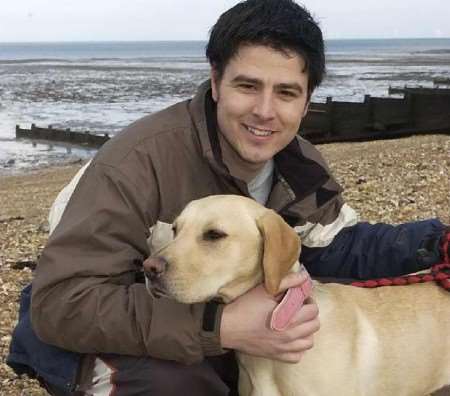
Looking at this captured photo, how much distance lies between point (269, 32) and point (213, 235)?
1098mm

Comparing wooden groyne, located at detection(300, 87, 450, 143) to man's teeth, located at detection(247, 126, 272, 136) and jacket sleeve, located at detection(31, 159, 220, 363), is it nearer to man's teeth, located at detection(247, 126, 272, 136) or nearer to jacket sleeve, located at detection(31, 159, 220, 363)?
man's teeth, located at detection(247, 126, 272, 136)

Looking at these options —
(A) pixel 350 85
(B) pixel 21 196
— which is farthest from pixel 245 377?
(A) pixel 350 85

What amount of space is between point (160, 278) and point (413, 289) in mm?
1558

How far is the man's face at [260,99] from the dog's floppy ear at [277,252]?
1.88ft

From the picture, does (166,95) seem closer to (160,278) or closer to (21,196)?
(21,196)

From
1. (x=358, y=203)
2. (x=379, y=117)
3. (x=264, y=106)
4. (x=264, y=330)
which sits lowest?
(x=358, y=203)

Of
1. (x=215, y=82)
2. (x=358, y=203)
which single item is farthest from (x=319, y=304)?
(x=358, y=203)

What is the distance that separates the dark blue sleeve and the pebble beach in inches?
85.1

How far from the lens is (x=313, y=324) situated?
3342 mm

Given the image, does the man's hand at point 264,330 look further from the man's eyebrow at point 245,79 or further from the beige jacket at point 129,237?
the man's eyebrow at point 245,79

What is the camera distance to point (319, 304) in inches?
141

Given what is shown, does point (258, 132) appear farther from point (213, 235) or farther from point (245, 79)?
point (213, 235)

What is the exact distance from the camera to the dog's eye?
334 cm

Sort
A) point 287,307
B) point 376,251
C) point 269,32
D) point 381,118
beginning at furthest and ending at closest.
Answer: point 381,118 → point 376,251 → point 269,32 → point 287,307
